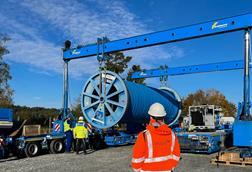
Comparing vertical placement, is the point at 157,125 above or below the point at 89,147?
above

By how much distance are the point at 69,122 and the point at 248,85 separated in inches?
323

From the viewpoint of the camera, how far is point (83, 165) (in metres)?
11.1

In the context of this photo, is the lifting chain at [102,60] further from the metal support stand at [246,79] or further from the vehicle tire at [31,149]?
the metal support stand at [246,79]

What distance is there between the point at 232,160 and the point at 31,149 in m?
7.69

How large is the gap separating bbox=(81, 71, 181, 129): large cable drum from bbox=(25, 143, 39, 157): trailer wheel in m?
3.34

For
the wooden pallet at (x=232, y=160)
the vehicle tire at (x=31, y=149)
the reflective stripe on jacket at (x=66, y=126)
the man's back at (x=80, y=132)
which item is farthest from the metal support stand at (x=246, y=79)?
the vehicle tire at (x=31, y=149)

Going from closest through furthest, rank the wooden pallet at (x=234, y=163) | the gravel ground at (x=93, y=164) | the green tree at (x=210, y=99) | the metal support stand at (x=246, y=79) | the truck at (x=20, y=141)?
1. the gravel ground at (x=93, y=164)
2. the wooden pallet at (x=234, y=163)
3. the metal support stand at (x=246, y=79)
4. the truck at (x=20, y=141)
5. the green tree at (x=210, y=99)

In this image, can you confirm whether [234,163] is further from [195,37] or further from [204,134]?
[195,37]

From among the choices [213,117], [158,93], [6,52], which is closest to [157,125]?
[158,93]

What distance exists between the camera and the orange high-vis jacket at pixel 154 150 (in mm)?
3959

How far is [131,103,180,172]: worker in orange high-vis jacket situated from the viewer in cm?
396

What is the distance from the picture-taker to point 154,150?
4023mm

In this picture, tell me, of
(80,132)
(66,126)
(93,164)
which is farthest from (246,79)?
(66,126)

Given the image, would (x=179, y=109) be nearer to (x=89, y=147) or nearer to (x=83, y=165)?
(x=89, y=147)
